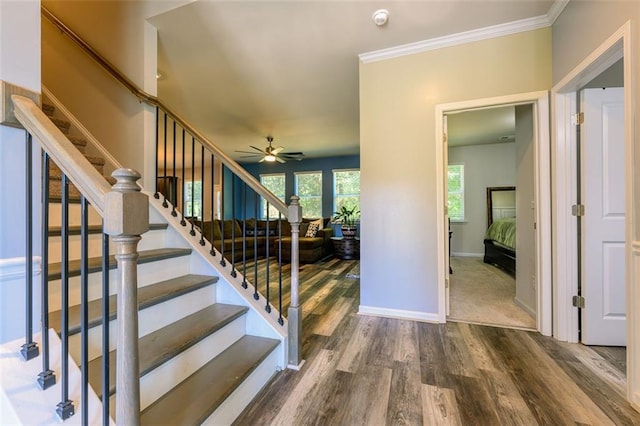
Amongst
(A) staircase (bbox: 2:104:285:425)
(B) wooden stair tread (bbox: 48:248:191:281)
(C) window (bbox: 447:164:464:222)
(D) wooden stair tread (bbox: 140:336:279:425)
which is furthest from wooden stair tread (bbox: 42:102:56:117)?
(C) window (bbox: 447:164:464:222)

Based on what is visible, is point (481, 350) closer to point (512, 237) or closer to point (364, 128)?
point (364, 128)

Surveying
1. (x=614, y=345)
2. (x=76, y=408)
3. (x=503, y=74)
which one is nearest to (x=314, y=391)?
(x=76, y=408)

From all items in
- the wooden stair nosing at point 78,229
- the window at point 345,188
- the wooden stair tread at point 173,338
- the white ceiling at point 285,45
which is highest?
the white ceiling at point 285,45

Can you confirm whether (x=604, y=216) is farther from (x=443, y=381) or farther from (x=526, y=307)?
(x=443, y=381)

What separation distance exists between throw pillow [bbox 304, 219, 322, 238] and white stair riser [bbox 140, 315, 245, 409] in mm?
4285

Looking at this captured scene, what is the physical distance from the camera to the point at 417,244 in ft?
8.34

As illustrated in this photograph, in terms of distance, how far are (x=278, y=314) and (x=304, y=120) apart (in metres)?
3.65

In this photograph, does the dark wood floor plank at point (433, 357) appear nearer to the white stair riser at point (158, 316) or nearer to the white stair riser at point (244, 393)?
the white stair riser at point (244, 393)

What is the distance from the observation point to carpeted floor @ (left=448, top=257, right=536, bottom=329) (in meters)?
2.48

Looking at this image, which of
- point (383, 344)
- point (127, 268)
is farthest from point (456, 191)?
point (127, 268)

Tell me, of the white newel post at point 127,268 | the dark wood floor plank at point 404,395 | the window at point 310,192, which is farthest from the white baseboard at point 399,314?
the window at point 310,192

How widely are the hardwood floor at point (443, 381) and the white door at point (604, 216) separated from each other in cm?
22

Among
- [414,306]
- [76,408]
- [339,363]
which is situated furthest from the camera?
[414,306]

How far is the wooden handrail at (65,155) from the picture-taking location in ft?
2.31
